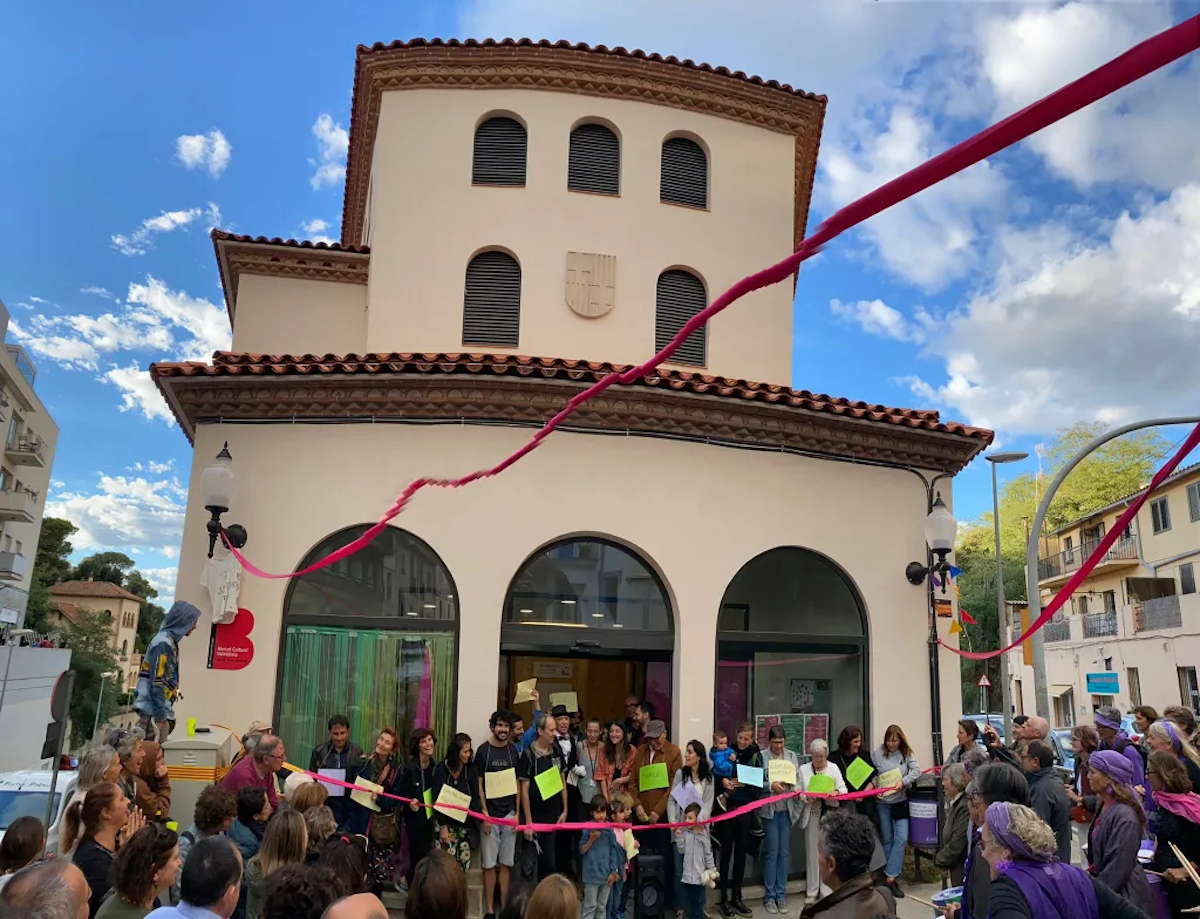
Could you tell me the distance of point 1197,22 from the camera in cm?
229

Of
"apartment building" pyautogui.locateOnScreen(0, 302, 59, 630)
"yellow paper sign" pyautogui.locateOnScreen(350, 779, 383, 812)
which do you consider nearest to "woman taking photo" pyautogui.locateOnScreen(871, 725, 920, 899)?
"yellow paper sign" pyautogui.locateOnScreen(350, 779, 383, 812)

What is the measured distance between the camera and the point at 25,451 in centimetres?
5325

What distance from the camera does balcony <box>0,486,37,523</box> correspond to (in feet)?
171

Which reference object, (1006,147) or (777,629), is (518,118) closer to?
(777,629)

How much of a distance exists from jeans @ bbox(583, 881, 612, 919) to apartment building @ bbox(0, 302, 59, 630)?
4727cm

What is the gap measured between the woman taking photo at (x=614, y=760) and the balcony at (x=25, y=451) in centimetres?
5288

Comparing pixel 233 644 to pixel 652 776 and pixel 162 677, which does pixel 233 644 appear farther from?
pixel 652 776

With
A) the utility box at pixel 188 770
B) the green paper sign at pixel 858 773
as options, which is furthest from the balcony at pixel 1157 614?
the utility box at pixel 188 770

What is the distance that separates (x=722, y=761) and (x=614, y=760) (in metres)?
1.14

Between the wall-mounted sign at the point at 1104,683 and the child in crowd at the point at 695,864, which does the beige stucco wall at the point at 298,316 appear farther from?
the wall-mounted sign at the point at 1104,683

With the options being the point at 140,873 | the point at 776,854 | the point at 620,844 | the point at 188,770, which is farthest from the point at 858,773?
the point at 140,873

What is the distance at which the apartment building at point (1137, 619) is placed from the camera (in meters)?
35.1

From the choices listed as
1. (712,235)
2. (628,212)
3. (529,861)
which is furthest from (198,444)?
(712,235)

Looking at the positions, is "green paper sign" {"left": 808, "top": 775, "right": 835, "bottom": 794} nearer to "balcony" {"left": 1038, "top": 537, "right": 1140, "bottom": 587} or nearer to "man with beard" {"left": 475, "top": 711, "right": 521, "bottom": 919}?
"man with beard" {"left": 475, "top": 711, "right": 521, "bottom": 919}
